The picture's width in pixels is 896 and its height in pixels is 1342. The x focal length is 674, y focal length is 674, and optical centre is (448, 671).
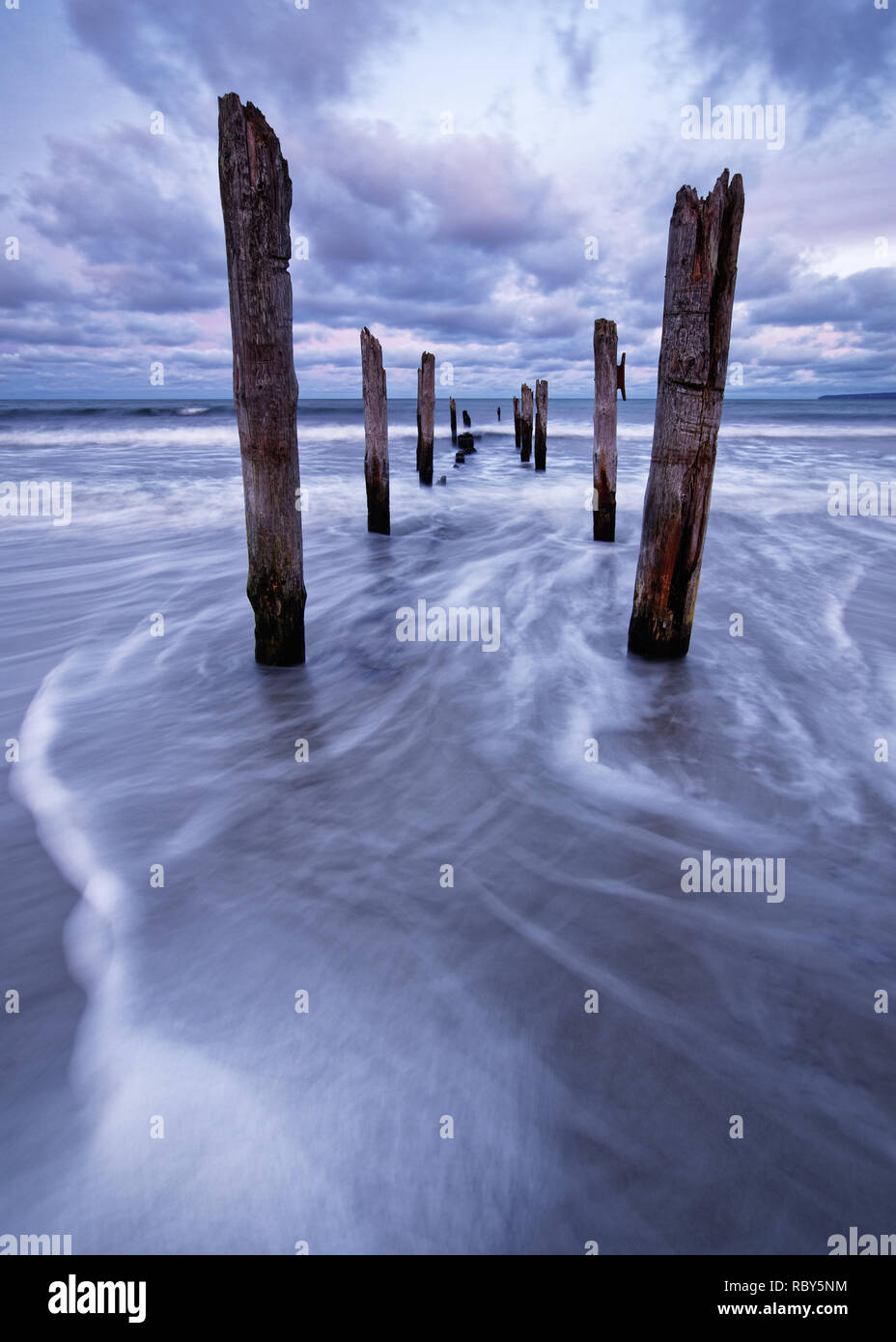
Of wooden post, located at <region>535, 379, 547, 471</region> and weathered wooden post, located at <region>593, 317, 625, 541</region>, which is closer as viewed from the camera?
weathered wooden post, located at <region>593, 317, 625, 541</region>

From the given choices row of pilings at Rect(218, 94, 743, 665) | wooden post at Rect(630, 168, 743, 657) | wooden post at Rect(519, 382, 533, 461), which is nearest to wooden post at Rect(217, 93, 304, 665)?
row of pilings at Rect(218, 94, 743, 665)

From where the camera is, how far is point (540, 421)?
1978cm

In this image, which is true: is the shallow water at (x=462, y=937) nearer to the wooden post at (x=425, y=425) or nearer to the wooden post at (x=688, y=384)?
the wooden post at (x=688, y=384)

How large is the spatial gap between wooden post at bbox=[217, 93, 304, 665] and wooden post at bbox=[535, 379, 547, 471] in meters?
15.3

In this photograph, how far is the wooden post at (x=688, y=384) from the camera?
4.11 m

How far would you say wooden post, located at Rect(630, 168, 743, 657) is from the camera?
13.5 feet

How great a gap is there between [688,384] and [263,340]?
2.71 meters

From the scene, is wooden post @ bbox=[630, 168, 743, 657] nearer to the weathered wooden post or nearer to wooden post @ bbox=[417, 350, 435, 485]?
the weathered wooden post

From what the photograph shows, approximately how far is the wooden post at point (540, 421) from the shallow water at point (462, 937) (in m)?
14.3

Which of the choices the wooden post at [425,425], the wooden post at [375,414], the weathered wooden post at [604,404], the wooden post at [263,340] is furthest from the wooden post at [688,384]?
the wooden post at [425,425]

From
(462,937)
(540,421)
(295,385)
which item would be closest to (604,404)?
(295,385)

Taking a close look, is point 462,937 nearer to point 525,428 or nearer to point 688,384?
point 688,384
